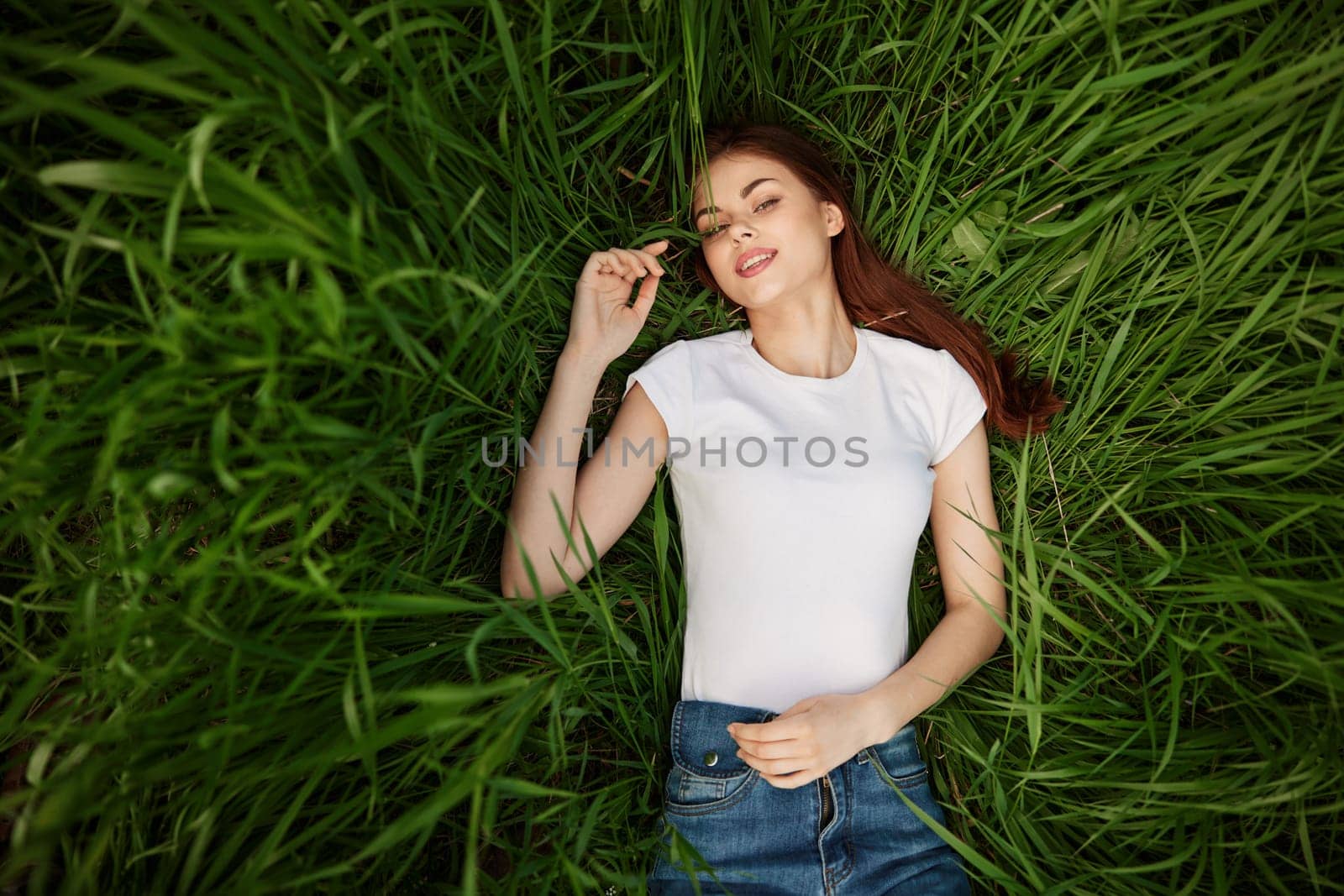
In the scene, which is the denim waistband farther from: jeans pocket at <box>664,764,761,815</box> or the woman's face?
the woman's face

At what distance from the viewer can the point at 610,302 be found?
1957mm

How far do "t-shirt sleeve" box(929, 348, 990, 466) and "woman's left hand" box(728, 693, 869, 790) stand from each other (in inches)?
30.0

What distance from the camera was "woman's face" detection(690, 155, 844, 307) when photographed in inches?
76.0

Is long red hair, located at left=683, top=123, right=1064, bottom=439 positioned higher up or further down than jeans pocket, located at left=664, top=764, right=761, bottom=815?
higher up

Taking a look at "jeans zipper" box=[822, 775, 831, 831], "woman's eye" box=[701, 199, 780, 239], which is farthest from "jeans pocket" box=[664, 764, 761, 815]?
"woman's eye" box=[701, 199, 780, 239]

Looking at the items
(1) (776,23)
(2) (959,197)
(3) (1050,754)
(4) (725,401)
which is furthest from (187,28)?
(3) (1050,754)

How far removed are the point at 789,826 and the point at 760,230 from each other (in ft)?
4.96

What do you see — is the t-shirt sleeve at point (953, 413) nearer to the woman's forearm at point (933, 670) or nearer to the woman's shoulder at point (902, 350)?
the woman's shoulder at point (902, 350)

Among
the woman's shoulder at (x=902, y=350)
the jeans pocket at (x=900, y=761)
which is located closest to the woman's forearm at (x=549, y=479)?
the woman's shoulder at (x=902, y=350)

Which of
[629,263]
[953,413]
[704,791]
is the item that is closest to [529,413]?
[629,263]

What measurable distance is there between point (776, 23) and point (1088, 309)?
125 centimetres

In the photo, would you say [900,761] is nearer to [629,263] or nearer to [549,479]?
[549,479]

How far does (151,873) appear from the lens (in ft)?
5.42

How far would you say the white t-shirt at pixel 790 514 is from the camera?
1.84m
